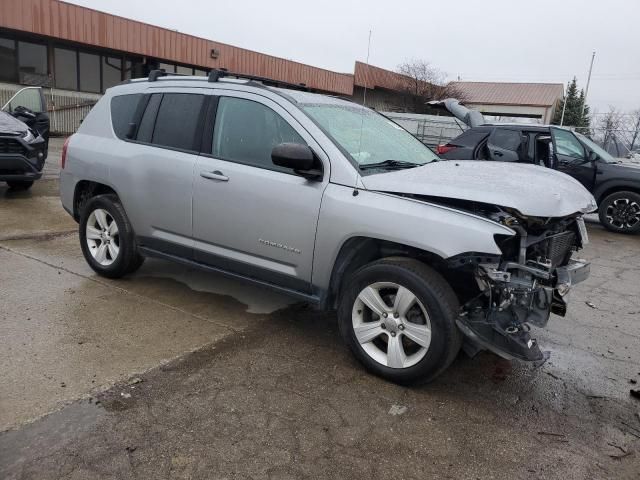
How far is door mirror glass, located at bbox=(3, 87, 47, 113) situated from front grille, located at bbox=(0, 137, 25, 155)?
1406 mm

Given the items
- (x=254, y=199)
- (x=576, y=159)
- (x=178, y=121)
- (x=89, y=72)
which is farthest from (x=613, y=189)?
(x=89, y=72)

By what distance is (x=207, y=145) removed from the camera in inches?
165

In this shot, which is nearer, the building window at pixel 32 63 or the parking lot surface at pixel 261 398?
the parking lot surface at pixel 261 398

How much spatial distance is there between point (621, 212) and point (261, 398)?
8.48 m

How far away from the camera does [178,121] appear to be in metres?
4.45

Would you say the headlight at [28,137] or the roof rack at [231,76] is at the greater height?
the roof rack at [231,76]

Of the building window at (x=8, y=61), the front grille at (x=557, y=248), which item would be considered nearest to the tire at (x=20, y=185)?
the front grille at (x=557, y=248)

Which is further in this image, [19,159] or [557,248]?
[19,159]

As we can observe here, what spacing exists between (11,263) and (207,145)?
8.56 ft

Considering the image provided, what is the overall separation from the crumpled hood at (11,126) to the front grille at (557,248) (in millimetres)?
8167

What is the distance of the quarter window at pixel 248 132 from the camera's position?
389cm

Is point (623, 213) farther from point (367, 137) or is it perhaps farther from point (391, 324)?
point (391, 324)

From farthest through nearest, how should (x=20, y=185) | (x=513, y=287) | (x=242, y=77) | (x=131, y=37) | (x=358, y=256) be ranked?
(x=131, y=37) < (x=20, y=185) < (x=242, y=77) < (x=358, y=256) < (x=513, y=287)

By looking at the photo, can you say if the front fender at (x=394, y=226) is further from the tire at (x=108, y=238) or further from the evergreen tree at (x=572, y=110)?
the evergreen tree at (x=572, y=110)
